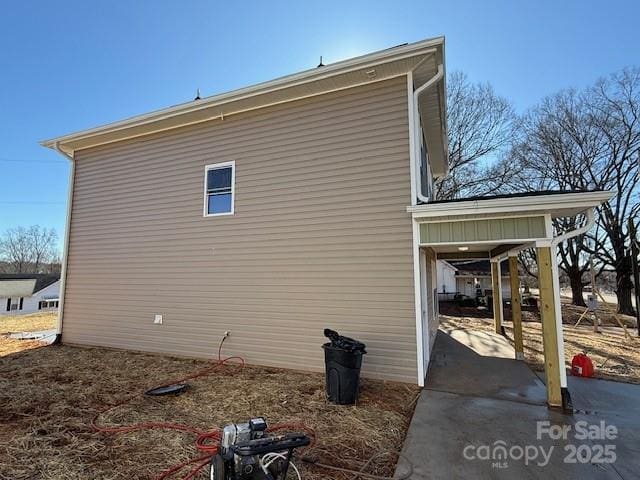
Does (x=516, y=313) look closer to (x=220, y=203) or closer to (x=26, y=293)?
(x=220, y=203)

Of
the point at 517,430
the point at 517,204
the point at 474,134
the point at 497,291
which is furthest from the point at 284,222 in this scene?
the point at 474,134

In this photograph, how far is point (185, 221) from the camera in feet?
21.3

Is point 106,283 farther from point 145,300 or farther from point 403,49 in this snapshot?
point 403,49

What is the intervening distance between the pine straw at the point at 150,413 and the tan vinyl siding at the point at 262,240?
744mm

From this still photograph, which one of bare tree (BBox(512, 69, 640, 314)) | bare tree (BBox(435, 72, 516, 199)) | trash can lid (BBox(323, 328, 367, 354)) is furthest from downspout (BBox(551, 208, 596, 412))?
bare tree (BBox(512, 69, 640, 314))

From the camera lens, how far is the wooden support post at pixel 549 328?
3.93 metres

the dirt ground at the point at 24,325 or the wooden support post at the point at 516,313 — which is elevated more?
the wooden support post at the point at 516,313

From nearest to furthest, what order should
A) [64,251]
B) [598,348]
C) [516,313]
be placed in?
[516,313] → [598,348] → [64,251]

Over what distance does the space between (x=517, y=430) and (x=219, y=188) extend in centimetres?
585

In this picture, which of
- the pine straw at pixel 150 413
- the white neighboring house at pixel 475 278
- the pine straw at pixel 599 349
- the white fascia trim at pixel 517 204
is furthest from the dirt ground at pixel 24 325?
the white neighboring house at pixel 475 278

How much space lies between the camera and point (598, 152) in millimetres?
14461

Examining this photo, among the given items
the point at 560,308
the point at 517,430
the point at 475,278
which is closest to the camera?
the point at 517,430

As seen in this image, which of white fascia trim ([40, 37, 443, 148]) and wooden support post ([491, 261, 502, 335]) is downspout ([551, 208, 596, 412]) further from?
wooden support post ([491, 261, 502, 335])

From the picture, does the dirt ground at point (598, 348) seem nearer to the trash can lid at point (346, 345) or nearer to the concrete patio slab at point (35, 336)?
the trash can lid at point (346, 345)
